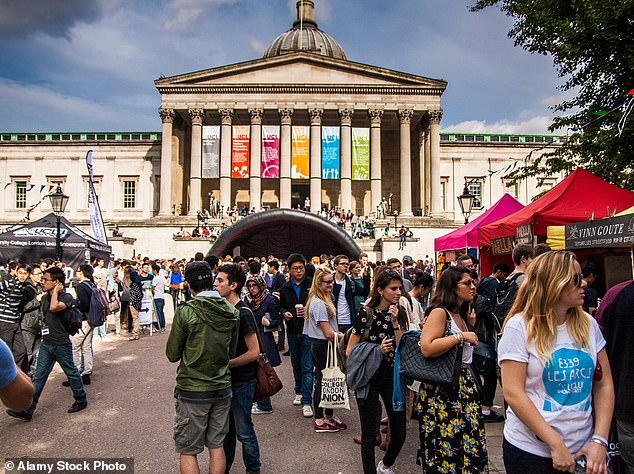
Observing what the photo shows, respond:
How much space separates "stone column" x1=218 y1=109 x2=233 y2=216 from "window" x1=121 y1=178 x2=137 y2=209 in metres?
12.4

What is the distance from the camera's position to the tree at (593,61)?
430 inches

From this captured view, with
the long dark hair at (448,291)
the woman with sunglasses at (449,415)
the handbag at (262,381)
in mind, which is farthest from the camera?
the handbag at (262,381)

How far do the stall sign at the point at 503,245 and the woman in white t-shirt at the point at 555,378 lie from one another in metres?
8.30

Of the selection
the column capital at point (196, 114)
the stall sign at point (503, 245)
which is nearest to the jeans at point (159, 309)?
the stall sign at point (503, 245)

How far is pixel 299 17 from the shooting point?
187ft

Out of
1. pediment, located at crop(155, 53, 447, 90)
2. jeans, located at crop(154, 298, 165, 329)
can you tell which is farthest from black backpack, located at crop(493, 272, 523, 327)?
pediment, located at crop(155, 53, 447, 90)

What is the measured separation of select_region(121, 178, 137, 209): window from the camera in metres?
46.2

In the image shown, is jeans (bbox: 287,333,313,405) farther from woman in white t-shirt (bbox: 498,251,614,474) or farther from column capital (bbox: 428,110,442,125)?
column capital (bbox: 428,110,442,125)

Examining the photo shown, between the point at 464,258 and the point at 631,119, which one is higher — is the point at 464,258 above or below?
below

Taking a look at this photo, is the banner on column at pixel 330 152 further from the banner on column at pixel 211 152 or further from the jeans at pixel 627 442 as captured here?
the jeans at pixel 627 442

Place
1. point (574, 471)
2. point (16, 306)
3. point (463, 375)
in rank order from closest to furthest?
1. point (574, 471)
2. point (463, 375)
3. point (16, 306)

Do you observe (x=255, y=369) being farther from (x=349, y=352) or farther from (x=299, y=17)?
(x=299, y=17)

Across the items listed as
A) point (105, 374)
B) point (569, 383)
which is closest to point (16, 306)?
point (105, 374)

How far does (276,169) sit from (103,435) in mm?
33803
